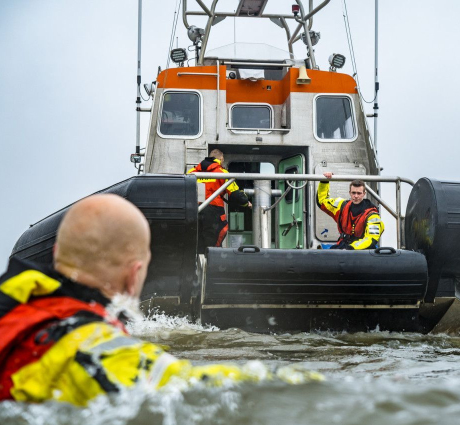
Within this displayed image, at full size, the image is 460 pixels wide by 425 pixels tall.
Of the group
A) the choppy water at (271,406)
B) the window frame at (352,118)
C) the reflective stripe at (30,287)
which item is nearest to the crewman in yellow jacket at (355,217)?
the window frame at (352,118)

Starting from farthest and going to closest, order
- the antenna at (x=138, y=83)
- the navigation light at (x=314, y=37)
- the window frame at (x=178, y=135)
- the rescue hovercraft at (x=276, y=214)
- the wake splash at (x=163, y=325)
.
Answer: the navigation light at (x=314, y=37)
the antenna at (x=138, y=83)
the window frame at (x=178, y=135)
the wake splash at (x=163, y=325)
the rescue hovercraft at (x=276, y=214)

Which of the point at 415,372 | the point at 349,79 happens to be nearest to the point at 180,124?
the point at 349,79

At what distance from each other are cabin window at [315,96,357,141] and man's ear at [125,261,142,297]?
581 cm

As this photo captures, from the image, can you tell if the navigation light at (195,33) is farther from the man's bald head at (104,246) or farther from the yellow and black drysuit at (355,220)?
the man's bald head at (104,246)

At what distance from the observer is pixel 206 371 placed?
1.57m

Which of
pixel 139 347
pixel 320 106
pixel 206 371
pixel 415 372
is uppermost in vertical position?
pixel 320 106

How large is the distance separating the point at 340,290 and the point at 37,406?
3.17 metres

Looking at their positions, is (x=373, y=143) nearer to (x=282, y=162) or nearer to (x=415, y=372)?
(x=282, y=162)

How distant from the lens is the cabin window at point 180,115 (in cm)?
700

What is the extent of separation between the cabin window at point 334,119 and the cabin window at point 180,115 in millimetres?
1278

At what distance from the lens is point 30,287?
4.75ft

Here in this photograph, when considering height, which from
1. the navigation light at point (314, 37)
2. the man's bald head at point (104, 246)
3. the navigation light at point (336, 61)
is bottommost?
the man's bald head at point (104, 246)

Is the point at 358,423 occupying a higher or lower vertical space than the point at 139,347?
lower

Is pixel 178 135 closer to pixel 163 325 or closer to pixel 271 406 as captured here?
pixel 163 325
